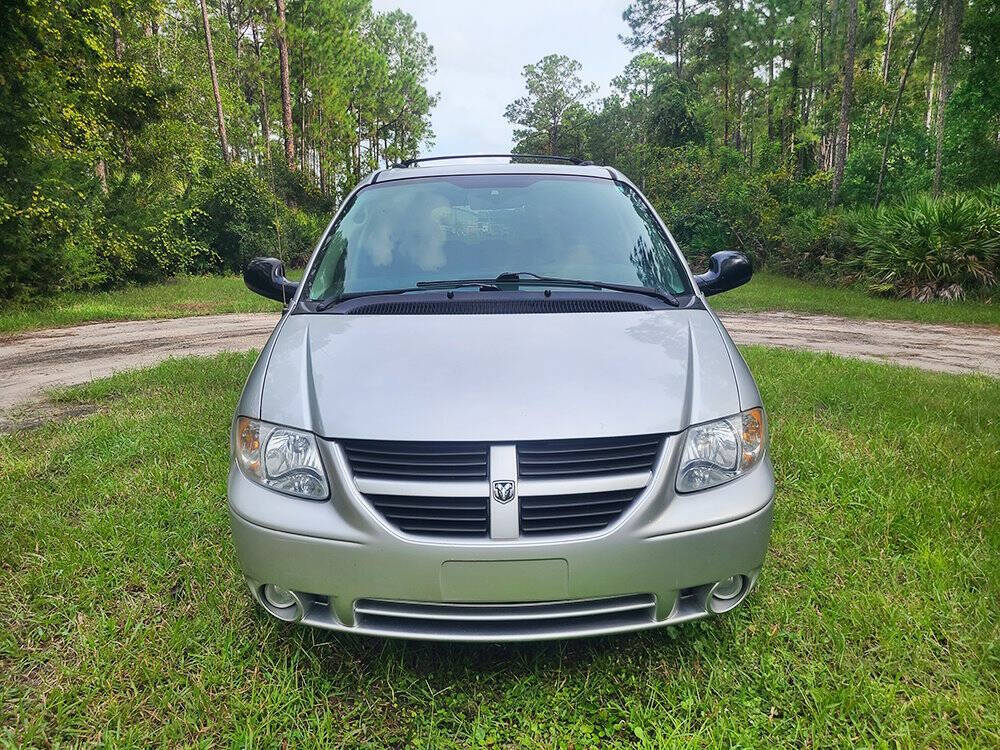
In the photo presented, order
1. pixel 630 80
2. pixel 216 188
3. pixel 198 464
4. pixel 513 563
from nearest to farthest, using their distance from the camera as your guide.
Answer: pixel 513 563
pixel 198 464
pixel 216 188
pixel 630 80

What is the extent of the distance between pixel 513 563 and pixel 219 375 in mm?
4852

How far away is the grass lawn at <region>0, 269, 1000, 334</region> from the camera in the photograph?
32.6 ft

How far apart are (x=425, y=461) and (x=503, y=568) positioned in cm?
35

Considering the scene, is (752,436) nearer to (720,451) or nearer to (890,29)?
(720,451)

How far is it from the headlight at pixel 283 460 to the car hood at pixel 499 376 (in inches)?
1.9

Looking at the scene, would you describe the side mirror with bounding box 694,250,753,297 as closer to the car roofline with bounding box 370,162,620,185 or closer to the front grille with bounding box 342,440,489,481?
the car roofline with bounding box 370,162,620,185

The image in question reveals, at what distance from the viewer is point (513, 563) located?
162 centimetres

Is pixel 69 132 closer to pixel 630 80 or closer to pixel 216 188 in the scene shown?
pixel 216 188

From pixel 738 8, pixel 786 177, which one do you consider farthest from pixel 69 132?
pixel 738 8

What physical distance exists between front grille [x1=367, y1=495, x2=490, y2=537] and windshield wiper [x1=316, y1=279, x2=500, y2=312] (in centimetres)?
109

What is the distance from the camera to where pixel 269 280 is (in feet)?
9.93

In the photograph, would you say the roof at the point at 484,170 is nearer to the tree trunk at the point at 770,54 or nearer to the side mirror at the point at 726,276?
the side mirror at the point at 726,276

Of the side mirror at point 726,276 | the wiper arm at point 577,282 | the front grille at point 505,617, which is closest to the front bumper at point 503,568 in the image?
the front grille at point 505,617

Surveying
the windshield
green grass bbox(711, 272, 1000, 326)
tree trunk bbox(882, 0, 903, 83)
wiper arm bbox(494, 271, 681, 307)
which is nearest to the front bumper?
wiper arm bbox(494, 271, 681, 307)
